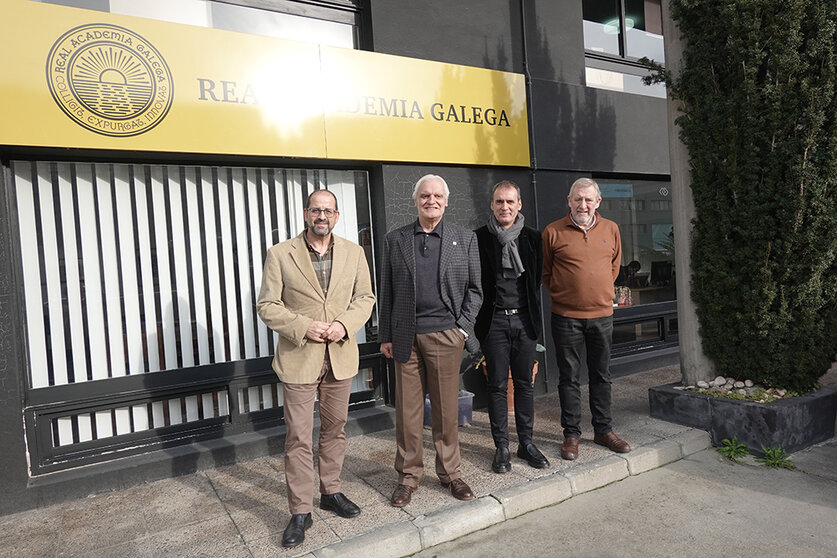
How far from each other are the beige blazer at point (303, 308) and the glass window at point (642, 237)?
4.82 m

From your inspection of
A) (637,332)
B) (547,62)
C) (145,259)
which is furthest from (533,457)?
(547,62)

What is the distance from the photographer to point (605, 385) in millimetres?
4363

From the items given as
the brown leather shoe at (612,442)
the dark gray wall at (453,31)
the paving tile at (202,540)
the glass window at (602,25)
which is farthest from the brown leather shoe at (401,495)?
the glass window at (602,25)

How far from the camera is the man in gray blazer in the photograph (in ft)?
11.7

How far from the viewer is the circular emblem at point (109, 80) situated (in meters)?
3.85

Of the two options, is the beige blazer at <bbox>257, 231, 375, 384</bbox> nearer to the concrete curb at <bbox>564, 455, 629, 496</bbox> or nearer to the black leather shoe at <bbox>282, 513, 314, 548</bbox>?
the black leather shoe at <bbox>282, 513, 314, 548</bbox>

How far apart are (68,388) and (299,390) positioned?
2281mm

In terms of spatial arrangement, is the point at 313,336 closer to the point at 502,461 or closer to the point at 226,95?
the point at 502,461

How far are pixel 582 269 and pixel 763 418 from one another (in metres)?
1.98

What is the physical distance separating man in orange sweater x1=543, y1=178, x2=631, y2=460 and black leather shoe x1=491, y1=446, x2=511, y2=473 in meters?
0.52

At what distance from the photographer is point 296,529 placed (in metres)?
3.13

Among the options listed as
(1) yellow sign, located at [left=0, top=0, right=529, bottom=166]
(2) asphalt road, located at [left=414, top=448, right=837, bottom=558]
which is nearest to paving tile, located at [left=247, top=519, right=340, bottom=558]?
(2) asphalt road, located at [left=414, top=448, right=837, bottom=558]

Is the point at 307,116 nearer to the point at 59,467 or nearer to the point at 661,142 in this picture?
the point at 59,467

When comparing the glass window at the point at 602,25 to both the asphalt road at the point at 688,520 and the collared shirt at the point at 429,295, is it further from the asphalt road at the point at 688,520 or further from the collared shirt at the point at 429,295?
the asphalt road at the point at 688,520
